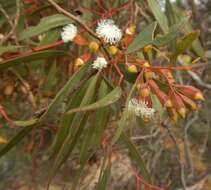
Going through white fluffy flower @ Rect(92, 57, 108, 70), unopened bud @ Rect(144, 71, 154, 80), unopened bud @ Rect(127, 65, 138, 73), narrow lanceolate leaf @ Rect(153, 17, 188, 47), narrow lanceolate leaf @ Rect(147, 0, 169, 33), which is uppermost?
narrow lanceolate leaf @ Rect(147, 0, 169, 33)

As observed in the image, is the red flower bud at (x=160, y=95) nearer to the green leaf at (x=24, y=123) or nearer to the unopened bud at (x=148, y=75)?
the unopened bud at (x=148, y=75)

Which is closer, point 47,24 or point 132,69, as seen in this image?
point 132,69

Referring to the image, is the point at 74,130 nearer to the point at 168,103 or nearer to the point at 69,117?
the point at 69,117

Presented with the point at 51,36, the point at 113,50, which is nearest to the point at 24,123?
the point at 113,50

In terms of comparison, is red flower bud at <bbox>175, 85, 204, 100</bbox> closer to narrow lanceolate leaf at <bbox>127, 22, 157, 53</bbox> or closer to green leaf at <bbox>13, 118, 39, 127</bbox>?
narrow lanceolate leaf at <bbox>127, 22, 157, 53</bbox>

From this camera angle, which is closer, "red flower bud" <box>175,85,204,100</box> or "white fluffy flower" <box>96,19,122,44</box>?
"red flower bud" <box>175,85,204,100</box>

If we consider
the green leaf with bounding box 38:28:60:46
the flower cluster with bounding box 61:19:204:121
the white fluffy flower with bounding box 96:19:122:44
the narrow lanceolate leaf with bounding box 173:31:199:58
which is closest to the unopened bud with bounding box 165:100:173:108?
the flower cluster with bounding box 61:19:204:121
